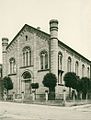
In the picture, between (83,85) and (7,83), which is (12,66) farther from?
(83,85)

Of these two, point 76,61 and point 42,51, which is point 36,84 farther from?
point 76,61

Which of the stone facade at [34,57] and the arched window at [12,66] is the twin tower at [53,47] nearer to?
the stone facade at [34,57]

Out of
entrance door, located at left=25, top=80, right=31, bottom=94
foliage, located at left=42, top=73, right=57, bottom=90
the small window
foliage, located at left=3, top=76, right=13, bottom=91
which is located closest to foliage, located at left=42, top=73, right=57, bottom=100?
foliage, located at left=42, top=73, right=57, bottom=90

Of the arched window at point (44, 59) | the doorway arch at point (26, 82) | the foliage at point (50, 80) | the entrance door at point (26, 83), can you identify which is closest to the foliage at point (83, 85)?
the foliage at point (50, 80)

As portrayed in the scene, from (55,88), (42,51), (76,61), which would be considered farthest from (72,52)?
(55,88)

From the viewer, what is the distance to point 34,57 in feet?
133

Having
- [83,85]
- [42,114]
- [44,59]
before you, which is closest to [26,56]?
[44,59]

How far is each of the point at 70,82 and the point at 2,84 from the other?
15.1 m

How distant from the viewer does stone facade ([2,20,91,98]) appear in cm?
3774

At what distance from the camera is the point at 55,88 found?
37.1 metres

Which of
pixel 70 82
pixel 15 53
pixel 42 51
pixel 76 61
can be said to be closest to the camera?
pixel 70 82

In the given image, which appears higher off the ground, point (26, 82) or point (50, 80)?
point (50, 80)

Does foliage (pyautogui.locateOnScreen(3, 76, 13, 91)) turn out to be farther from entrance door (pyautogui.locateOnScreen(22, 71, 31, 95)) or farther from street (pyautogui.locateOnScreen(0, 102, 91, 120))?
street (pyautogui.locateOnScreen(0, 102, 91, 120))

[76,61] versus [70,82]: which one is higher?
[76,61]
